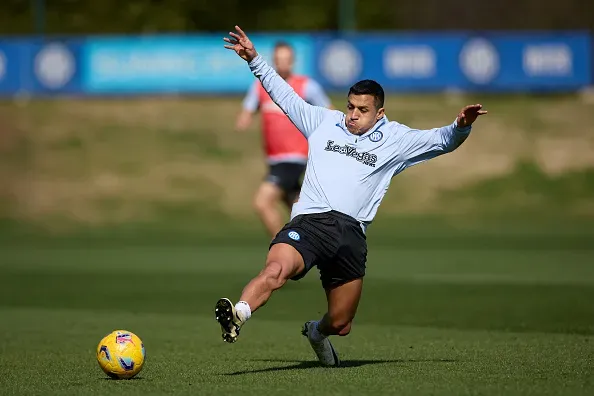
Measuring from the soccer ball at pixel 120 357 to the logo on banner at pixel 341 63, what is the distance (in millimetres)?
22066

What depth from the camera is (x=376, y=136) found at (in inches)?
348

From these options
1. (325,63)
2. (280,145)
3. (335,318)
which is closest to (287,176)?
(280,145)

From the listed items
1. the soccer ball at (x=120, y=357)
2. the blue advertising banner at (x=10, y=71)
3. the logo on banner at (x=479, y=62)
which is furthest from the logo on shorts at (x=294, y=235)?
the blue advertising banner at (x=10, y=71)

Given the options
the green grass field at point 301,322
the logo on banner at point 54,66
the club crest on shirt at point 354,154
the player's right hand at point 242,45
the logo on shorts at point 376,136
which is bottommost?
the green grass field at point 301,322

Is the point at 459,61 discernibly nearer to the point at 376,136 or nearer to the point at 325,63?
the point at 325,63

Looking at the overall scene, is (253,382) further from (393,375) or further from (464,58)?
(464,58)

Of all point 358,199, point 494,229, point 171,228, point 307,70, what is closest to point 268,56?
point 307,70

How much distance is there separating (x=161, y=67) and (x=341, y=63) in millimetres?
4459

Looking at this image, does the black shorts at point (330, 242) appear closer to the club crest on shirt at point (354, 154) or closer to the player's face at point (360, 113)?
the club crest on shirt at point (354, 154)

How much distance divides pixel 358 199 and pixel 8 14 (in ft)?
108

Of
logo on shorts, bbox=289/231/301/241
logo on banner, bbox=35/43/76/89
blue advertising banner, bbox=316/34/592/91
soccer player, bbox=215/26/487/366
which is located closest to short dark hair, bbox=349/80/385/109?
soccer player, bbox=215/26/487/366

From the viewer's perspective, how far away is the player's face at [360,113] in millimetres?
8742

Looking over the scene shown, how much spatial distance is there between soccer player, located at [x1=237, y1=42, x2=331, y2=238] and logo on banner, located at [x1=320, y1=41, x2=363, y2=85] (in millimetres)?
14063

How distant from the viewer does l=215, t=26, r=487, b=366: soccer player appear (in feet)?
27.9
